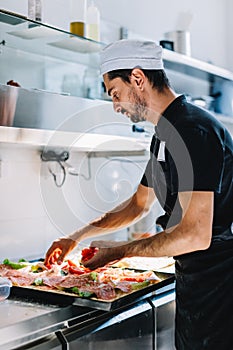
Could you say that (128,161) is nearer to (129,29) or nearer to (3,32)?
(129,29)

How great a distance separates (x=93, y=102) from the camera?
6.76ft

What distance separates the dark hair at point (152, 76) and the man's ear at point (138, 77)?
0.04 feet

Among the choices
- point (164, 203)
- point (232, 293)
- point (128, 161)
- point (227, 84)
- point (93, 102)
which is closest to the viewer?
point (232, 293)

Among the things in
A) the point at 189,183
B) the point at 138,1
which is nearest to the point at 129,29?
the point at 138,1

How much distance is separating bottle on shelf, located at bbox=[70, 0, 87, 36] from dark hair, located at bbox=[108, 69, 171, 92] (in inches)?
18.6

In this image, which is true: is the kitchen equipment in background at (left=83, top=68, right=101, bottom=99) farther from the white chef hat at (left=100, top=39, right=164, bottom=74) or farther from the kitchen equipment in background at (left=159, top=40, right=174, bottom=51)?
the white chef hat at (left=100, top=39, right=164, bottom=74)

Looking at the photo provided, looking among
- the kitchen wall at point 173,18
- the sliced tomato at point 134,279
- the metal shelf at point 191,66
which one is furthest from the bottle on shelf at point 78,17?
the sliced tomato at point 134,279

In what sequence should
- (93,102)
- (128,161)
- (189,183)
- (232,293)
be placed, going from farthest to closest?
1. (128,161)
2. (93,102)
3. (232,293)
4. (189,183)

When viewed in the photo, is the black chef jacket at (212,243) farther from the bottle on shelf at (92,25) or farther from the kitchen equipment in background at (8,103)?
the bottle on shelf at (92,25)

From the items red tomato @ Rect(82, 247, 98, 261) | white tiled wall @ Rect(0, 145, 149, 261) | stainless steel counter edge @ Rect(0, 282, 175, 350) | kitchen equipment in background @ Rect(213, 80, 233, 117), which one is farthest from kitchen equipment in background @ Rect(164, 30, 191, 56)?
stainless steel counter edge @ Rect(0, 282, 175, 350)

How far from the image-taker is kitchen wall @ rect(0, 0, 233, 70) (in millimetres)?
2295

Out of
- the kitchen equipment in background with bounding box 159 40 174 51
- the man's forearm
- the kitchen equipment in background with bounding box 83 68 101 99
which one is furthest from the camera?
the kitchen equipment in background with bounding box 159 40 174 51

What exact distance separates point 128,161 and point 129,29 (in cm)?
73

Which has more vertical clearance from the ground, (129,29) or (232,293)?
(129,29)
